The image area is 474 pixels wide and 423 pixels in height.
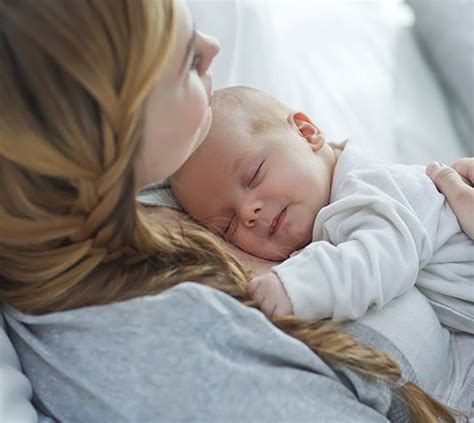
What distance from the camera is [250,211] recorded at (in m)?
1.14

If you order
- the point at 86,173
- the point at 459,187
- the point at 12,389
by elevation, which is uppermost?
the point at 86,173

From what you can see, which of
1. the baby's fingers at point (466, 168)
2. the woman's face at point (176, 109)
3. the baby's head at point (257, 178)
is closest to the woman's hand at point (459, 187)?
the baby's fingers at point (466, 168)

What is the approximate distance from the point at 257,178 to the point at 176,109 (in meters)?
0.30

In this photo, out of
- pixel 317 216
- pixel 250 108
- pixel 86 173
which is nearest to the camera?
pixel 86 173

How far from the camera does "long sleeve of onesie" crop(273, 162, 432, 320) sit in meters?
0.95

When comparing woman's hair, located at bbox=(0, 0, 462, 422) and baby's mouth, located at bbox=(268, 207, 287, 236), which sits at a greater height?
Answer: woman's hair, located at bbox=(0, 0, 462, 422)

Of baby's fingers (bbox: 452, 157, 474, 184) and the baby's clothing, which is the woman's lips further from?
baby's fingers (bbox: 452, 157, 474, 184)

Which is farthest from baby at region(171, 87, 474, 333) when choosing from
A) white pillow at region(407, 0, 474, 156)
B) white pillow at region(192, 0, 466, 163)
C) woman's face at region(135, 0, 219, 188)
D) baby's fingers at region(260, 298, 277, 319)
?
white pillow at region(407, 0, 474, 156)

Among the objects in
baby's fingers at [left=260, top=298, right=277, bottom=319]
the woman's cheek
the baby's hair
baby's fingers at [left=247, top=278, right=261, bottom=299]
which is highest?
the woman's cheek

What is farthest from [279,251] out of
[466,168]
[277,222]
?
[466,168]

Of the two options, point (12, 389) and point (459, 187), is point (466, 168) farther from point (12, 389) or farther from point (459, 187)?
point (12, 389)

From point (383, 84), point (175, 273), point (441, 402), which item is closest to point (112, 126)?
point (175, 273)

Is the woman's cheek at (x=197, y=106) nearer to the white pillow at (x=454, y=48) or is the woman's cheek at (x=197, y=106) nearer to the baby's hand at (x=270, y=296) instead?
the baby's hand at (x=270, y=296)

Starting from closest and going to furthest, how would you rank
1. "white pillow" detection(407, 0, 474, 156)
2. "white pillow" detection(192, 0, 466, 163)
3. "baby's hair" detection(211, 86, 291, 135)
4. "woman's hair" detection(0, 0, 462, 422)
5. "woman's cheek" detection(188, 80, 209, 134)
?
"woman's hair" detection(0, 0, 462, 422) → "woman's cheek" detection(188, 80, 209, 134) → "baby's hair" detection(211, 86, 291, 135) → "white pillow" detection(192, 0, 466, 163) → "white pillow" detection(407, 0, 474, 156)
